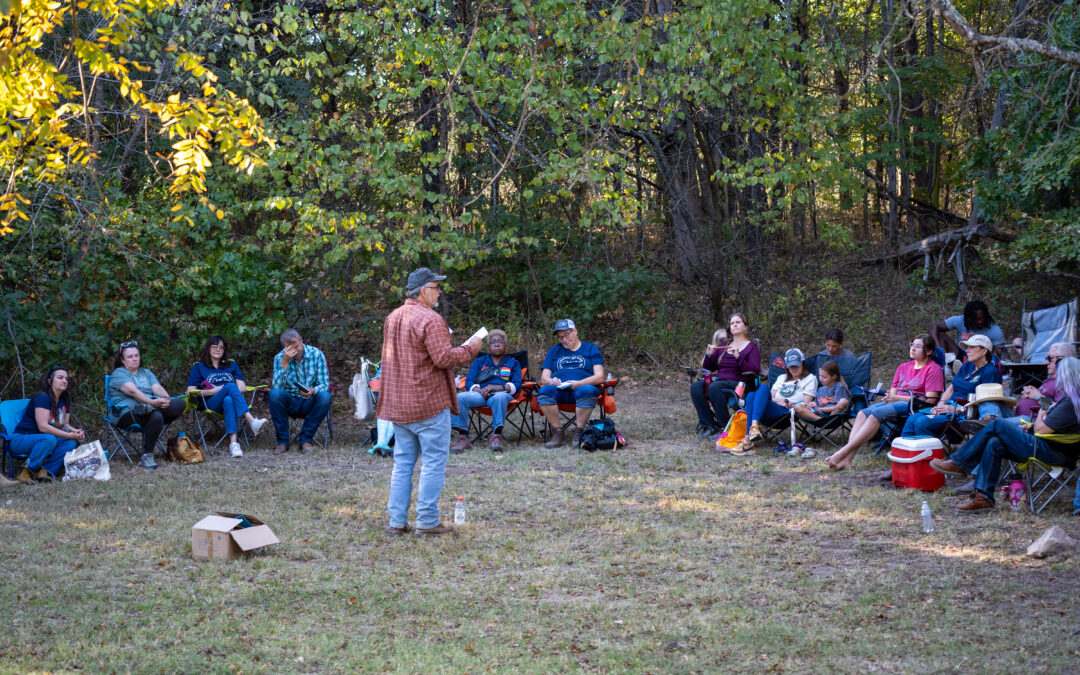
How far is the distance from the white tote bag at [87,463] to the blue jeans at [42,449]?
0.09m

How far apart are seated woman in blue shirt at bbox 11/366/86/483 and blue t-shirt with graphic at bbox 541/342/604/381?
379 cm

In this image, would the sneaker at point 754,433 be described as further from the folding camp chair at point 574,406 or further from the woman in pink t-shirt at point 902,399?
the folding camp chair at point 574,406

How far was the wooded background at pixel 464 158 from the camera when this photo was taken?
22.3 ft

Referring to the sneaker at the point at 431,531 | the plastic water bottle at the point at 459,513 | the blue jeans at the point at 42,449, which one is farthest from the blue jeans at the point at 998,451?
the blue jeans at the point at 42,449

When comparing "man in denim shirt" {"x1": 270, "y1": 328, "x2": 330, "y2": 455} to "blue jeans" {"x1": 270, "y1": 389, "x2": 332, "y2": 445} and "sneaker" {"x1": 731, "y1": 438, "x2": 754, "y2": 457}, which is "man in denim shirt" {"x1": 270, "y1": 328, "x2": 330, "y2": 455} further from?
"sneaker" {"x1": 731, "y1": 438, "x2": 754, "y2": 457}

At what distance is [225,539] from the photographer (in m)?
4.83

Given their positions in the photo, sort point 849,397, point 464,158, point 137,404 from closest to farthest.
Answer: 1. point 849,397
2. point 137,404
3. point 464,158

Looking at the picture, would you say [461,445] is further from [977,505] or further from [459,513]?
[977,505]

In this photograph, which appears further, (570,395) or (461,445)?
(570,395)

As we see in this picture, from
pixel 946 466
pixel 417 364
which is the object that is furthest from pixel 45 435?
pixel 946 466

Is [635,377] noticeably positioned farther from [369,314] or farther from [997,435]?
[997,435]

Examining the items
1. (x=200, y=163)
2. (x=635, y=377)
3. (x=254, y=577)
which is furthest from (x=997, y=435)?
(x=635, y=377)

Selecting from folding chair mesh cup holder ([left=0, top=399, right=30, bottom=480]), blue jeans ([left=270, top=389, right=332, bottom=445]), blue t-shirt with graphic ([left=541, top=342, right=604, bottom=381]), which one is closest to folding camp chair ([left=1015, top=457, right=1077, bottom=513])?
blue t-shirt with graphic ([left=541, top=342, right=604, bottom=381])

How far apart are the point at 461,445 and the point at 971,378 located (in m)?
3.96
